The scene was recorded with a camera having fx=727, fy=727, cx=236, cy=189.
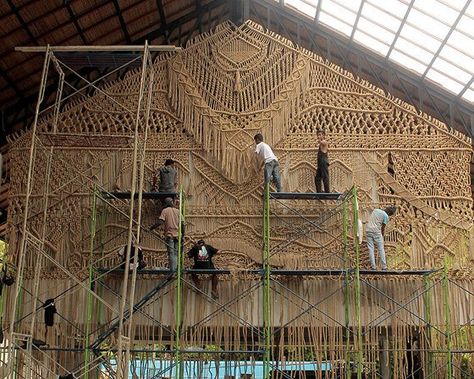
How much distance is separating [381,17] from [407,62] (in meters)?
2.43

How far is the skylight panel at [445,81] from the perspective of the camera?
62.2 ft

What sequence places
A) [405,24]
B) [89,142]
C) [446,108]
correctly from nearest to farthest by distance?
[89,142] < [405,24] < [446,108]

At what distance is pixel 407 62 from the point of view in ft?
65.1

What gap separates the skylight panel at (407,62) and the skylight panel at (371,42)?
28cm

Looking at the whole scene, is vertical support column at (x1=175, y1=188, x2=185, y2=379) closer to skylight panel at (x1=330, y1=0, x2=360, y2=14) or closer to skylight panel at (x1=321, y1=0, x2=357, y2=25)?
skylight panel at (x1=330, y1=0, x2=360, y2=14)

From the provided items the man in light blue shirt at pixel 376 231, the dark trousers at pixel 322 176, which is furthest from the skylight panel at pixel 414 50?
the man in light blue shirt at pixel 376 231

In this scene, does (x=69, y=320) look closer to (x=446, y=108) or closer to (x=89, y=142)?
(x=89, y=142)

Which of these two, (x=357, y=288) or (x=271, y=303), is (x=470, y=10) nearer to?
(x=357, y=288)

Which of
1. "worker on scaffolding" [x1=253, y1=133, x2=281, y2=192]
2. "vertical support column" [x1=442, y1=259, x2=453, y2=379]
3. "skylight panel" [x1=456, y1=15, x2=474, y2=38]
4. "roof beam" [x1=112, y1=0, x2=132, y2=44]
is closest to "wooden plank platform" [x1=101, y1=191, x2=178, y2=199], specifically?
"worker on scaffolding" [x1=253, y1=133, x2=281, y2=192]

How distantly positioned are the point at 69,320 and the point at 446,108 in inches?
508

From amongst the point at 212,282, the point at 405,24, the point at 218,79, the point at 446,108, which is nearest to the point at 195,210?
the point at 212,282

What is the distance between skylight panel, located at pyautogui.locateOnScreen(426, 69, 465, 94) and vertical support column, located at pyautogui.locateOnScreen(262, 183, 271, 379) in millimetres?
8525

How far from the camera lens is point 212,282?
12.8 meters

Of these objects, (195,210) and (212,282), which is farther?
(195,210)
